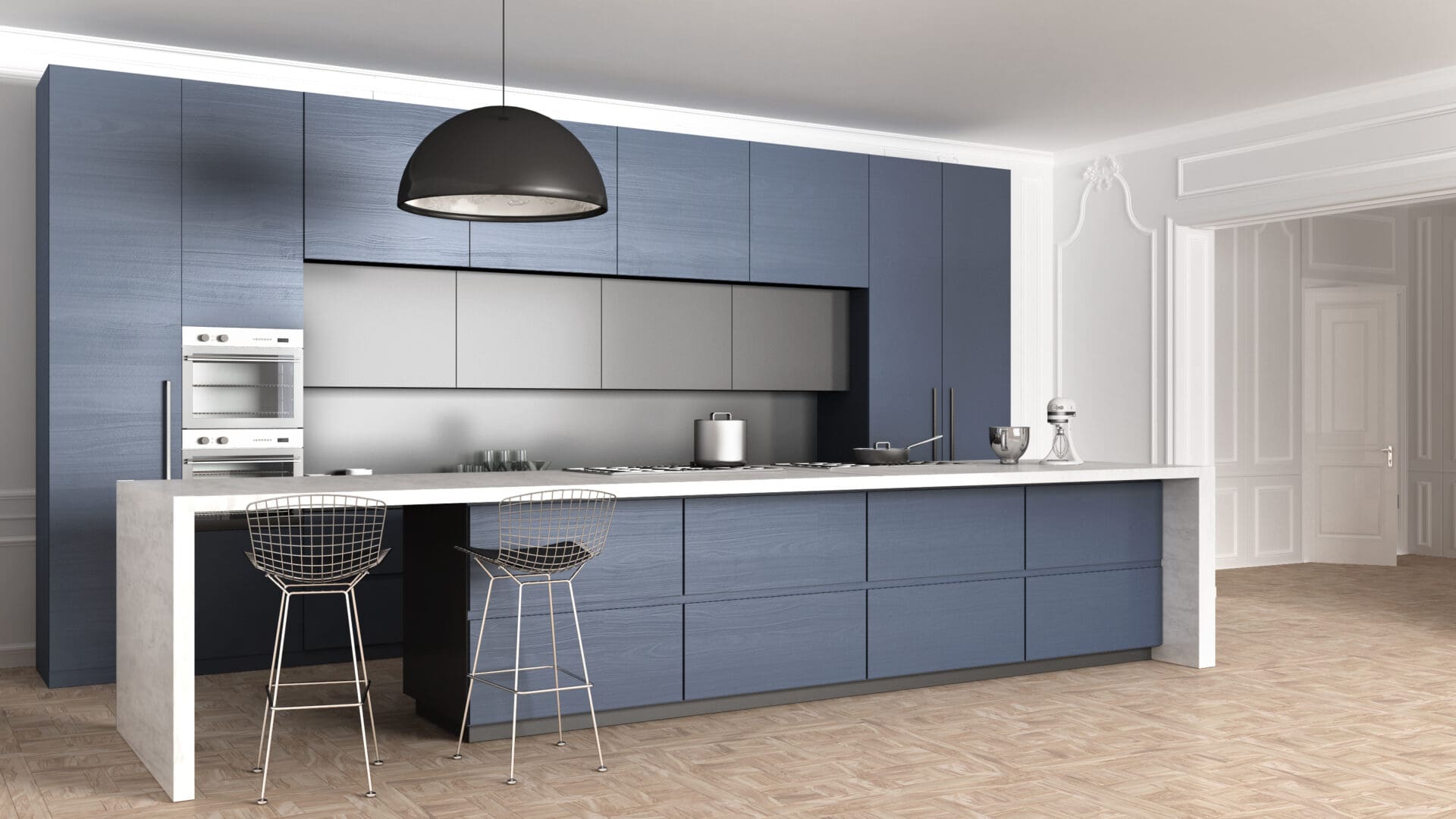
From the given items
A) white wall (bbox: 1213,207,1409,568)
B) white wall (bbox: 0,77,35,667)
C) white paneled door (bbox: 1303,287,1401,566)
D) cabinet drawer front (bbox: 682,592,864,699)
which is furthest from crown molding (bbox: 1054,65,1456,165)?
white wall (bbox: 0,77,35,667)

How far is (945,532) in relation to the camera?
17.0ft

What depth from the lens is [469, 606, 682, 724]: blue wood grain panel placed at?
429 centimetres

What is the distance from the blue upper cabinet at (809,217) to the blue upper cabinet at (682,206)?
0.34ft

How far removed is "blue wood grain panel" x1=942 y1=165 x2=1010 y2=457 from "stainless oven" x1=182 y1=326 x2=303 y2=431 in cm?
364

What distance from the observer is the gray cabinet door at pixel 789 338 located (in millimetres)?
6941

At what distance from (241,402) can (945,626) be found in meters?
3.20

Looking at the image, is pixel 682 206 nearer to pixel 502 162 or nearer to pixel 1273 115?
pixel 502 162

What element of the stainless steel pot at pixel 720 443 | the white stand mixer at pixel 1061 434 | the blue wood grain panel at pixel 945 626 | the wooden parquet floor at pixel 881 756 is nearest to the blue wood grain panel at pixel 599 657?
the wooden parquet floor at pixel 881 756

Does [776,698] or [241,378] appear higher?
[241,378]

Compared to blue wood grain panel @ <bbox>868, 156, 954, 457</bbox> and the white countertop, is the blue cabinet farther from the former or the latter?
the white countertop

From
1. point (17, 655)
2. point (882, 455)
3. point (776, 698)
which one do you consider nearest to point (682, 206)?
point (882, 455)

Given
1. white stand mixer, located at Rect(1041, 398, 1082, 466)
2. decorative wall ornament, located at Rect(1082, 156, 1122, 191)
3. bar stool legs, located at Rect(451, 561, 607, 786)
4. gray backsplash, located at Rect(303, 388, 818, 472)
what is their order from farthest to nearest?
decorative wall ornament, located at Rect(1082, 156, 1122, 191) < gray backsplash, located at Rect(303, 388, 818, 472) < white stand mixer, located at Rect(1041, 398, 1082, 466) < bar stool legs, located at Rect(451, 561, 607, 786)

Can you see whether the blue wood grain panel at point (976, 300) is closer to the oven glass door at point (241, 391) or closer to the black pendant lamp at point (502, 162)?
the black pendant lamp at point (502, 162)

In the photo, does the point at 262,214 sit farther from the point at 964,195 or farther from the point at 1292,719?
the point at 1292,719
